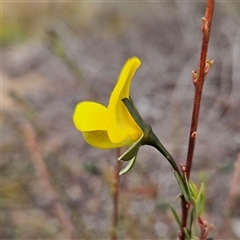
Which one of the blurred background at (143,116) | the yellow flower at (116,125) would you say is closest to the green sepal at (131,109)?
the yellow flower at (116,125)

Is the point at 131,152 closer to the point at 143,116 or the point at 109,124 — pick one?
the point at 109,124

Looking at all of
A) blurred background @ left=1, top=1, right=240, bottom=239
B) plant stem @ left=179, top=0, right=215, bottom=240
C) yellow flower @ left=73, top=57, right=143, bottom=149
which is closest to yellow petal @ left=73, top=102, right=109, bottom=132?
yellow flower @ left=73, top=57, right=143, bottom=149

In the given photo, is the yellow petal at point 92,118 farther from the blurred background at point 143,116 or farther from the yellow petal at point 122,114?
the blurred background at point 143,116

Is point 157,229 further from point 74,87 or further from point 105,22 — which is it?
point 105,22

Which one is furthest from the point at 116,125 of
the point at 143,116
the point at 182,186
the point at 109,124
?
the point at 143,116

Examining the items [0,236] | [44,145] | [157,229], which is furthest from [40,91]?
[157,229]

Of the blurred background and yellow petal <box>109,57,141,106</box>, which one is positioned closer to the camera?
yellow petal <box>109,57,141,106</box>

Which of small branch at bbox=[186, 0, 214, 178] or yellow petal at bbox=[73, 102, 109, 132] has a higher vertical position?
small branch at bbox=[186, 0, 214, 178]

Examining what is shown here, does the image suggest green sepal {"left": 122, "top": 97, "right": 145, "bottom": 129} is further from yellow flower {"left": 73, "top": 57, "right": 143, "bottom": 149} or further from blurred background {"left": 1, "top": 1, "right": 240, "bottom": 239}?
blurred background {"left": 1, "top": 1, "right": 240, "bottom": 239}
